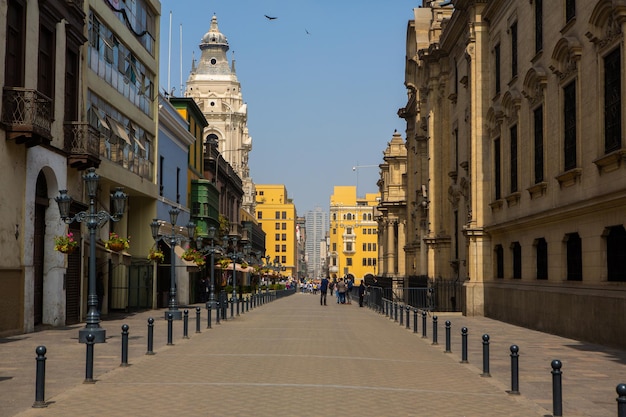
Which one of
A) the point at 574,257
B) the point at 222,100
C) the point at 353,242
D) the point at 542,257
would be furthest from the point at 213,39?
the point at 574,257

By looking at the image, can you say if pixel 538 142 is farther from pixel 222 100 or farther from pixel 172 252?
pixel 222 100

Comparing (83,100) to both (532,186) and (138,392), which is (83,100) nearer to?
(532,186)

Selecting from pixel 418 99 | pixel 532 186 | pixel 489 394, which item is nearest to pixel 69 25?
pixel 532 186

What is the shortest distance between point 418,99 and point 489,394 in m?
44.7

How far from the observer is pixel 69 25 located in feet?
91.0

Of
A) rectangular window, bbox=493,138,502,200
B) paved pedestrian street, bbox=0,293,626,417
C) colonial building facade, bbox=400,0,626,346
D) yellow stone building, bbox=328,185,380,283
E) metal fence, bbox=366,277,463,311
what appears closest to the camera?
paved pedestrian street, bbox=0,293,626,417

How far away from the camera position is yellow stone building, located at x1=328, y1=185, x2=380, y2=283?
6811 inches

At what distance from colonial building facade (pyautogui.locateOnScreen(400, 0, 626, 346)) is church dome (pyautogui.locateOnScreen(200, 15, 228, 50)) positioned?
137 m

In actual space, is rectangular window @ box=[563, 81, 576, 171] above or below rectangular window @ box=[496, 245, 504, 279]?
above

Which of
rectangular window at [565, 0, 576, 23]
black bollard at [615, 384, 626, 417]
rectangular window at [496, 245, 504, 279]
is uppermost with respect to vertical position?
rectangular window at [565, 0, 576, 23]

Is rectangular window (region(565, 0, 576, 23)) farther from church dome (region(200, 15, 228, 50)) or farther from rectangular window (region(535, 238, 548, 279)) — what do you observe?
church dome (region(200, 15, 228, 50))

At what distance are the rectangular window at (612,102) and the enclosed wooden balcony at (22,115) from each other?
1455cm

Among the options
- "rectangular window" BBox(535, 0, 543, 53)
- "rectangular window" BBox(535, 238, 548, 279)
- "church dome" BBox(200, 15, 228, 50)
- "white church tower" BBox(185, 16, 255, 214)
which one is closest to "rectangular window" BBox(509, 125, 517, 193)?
"rectangular window" BBox(535, 238, 548, 279)

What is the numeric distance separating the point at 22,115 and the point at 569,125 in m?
15.0
